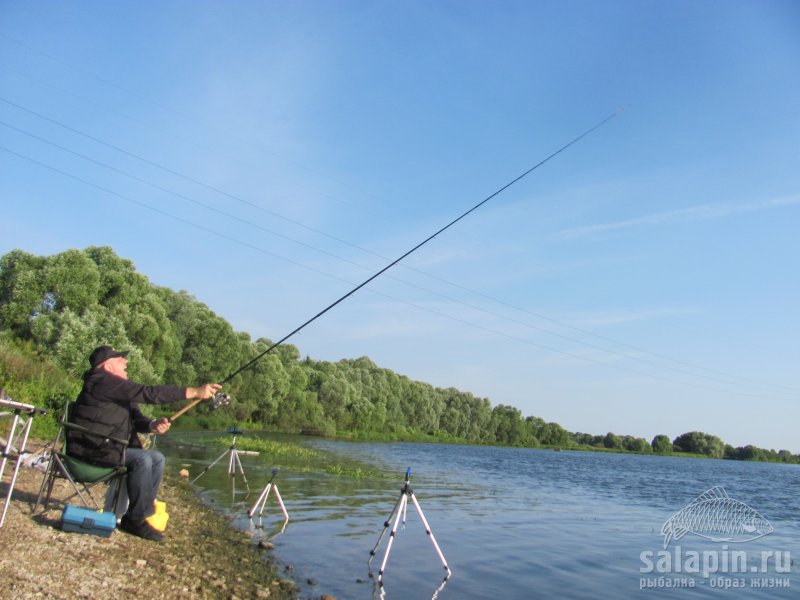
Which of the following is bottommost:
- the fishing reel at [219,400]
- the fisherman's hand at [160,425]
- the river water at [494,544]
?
the river water at [494,544]

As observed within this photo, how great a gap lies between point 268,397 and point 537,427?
90.2 meters

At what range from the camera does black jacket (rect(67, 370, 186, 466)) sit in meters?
6.82

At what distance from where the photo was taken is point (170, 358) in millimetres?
44188

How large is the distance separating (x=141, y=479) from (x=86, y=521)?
2.30ft

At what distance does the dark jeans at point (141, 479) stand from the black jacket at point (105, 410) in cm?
24

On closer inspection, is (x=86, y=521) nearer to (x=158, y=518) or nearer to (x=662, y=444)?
(x=158, y=518)

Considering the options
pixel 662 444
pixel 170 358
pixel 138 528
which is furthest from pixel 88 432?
pixel 662 444

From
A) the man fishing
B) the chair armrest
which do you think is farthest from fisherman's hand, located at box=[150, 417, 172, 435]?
the chair armrest

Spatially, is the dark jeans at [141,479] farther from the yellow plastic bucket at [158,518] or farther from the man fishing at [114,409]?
the yellow plastic bucket at [158,518]

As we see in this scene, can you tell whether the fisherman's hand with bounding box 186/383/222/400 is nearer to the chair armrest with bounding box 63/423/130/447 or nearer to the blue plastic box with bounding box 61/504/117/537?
the chair armrest with bounding box 63/423/130/447

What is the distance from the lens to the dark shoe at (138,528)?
24.6 ft

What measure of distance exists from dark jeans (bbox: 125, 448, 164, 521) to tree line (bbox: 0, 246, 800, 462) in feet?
31.2

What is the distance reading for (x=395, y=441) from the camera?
8525 centimetres

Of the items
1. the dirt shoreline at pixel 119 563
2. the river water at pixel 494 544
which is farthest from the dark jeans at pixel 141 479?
the river water at pixel 494 544
